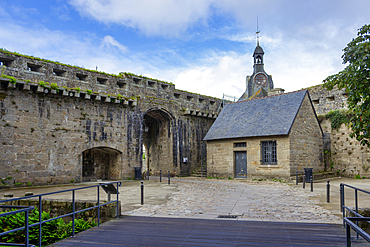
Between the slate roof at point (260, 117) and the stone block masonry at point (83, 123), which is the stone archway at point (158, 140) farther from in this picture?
the slate roof at point (260, 117)

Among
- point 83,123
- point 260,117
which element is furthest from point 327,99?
point 83,123

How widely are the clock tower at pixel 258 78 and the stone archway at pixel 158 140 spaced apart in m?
15.1

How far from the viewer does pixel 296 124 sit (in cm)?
1891

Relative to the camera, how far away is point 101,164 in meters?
21.5

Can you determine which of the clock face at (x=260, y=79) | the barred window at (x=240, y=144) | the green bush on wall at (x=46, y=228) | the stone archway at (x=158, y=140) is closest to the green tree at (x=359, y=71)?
the green bush on wall at (x=46, y=228)

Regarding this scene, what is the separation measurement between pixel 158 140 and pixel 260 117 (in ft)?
30.6

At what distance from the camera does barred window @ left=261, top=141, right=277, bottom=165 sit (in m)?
19.0

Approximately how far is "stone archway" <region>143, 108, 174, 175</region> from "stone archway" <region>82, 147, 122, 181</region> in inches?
176

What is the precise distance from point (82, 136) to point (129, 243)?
14132 millimetres

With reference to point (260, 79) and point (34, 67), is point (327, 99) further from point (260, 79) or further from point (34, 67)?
point (34, 67)

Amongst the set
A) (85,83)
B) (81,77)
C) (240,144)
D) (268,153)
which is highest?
(81,77)

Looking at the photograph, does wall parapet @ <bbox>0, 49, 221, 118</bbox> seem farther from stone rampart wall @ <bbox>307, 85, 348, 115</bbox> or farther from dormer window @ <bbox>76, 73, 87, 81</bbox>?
stone rampart wall @ <bbox>307, 85, 348, 115</bbox>

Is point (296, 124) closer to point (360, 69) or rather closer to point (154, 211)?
point (360, 69)

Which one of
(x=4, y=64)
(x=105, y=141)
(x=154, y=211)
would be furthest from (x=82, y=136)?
(x=154, y=211)
